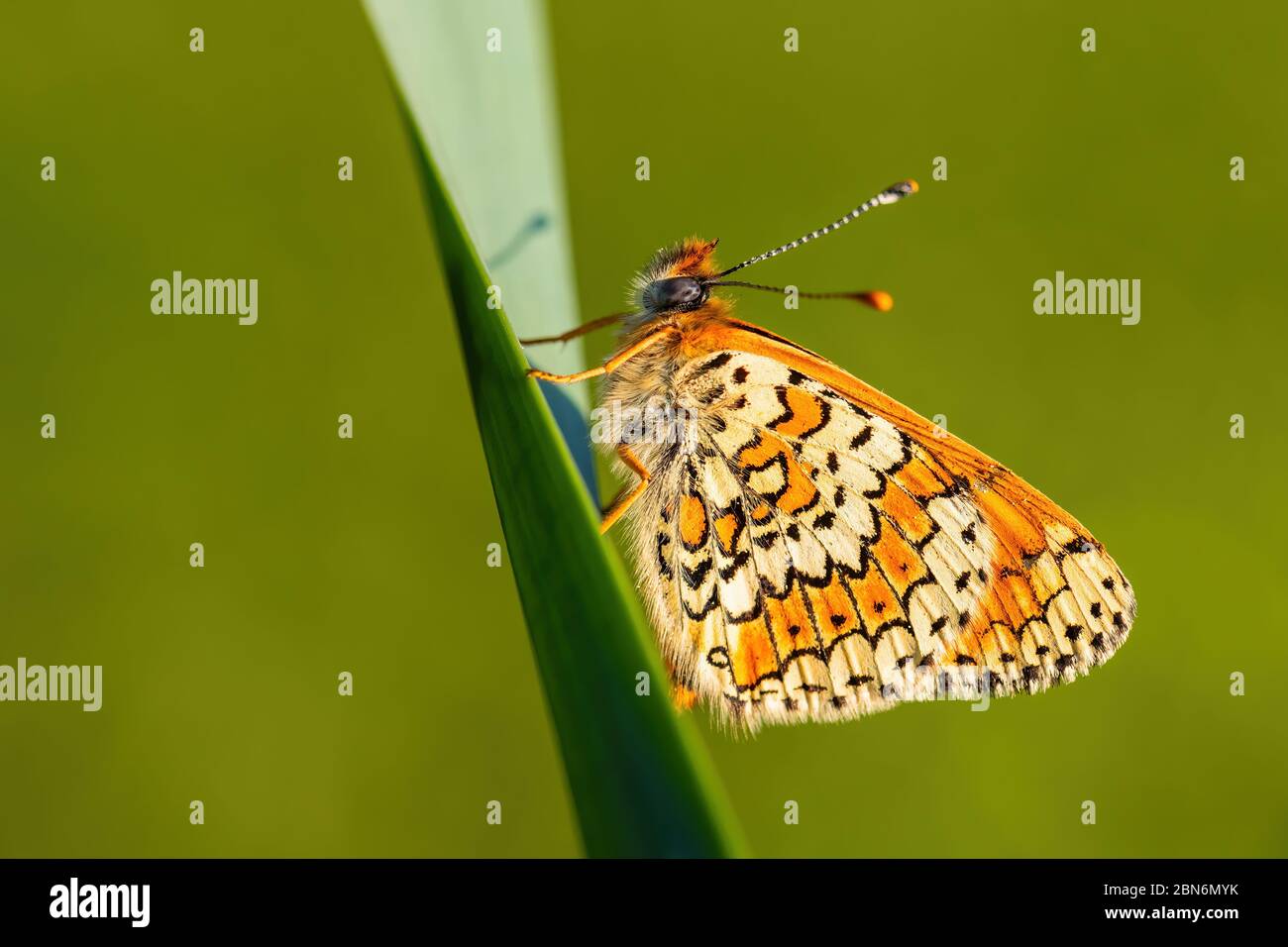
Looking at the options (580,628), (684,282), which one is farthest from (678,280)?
(580,628)

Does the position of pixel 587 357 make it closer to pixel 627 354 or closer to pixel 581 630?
pixel 627 354

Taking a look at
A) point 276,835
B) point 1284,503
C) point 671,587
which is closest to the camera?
point 671,587

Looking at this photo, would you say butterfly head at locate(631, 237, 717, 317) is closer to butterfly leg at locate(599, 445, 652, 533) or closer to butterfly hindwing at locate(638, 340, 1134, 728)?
butterfly hindwing at locate(638, 340, 1134, 728)

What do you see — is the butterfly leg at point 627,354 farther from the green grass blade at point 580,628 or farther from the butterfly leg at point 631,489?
the green grass blade at point 580,628

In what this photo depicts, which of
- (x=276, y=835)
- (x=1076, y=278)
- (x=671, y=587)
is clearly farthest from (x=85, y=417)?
(x=1076, y=278)

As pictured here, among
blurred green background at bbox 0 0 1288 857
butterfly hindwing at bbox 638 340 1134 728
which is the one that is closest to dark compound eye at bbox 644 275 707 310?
butterfly hindwing at bbox 638 340 1134 728

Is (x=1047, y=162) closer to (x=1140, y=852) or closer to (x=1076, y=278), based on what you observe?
(x=1076, y=278)
